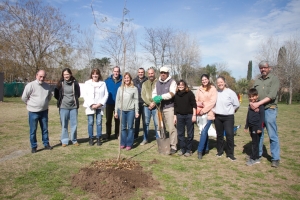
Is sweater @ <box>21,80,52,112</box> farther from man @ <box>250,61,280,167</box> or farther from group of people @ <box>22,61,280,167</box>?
man @ <box>250,61,280,167</box>

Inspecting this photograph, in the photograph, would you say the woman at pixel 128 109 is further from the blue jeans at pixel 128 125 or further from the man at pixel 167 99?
the man at pixel 167 99

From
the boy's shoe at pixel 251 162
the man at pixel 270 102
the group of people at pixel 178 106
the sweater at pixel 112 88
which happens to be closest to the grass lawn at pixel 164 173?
the boy's shoe at pixel 251 162

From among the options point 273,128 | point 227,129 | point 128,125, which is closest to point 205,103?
point 227,129

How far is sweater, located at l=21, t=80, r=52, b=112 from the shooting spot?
5.11 m

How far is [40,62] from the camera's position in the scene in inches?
732

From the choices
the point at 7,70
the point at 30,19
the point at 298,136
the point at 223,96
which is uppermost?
the point at 30,19

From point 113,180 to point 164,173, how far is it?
3.59ft

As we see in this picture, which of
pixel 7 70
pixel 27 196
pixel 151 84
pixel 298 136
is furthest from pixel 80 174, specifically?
pixel 7 70

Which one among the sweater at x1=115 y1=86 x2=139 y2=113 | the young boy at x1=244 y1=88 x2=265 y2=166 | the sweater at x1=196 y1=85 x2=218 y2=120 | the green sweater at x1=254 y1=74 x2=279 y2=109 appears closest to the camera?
the green sweater at x1=254 y1=74 x2=279 y2=109

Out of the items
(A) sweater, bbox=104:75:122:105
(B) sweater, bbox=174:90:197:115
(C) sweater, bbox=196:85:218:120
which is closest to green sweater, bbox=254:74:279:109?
(C) sweater, bbox=196:85:218:120

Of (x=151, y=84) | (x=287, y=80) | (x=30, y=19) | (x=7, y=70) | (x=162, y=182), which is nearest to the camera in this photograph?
(x=162, y=182)

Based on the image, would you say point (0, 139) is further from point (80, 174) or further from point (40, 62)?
point (40, 62)

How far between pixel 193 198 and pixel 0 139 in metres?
5.90

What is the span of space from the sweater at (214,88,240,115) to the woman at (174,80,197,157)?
0.56m
